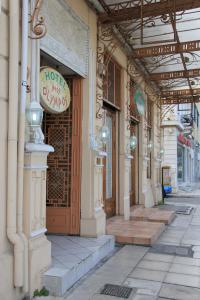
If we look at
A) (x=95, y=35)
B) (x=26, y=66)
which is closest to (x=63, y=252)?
(x=26, y=66)

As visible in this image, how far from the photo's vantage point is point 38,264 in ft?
14.0

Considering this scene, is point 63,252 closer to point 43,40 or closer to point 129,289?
point 129,289

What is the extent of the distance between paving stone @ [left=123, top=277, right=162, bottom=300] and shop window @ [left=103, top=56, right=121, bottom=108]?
13.5 ft

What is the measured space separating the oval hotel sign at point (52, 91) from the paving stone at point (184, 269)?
2885mm

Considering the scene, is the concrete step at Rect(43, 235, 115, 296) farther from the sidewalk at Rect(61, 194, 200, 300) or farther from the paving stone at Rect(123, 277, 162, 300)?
the paving stone at Rect(123, 277, 162, 300)

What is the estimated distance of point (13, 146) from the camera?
395cm

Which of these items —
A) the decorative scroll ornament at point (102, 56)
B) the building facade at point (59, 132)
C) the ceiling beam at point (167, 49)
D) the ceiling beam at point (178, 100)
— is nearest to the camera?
the building facade at point (59, 132)

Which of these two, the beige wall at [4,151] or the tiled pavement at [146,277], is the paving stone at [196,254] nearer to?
the tiled pavement at [146,277]

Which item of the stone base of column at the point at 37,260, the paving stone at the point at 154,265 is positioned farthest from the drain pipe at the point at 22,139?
the paving stone at the point at 154,265

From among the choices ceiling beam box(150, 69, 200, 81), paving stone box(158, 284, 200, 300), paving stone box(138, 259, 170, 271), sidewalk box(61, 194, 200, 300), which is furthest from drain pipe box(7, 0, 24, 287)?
ceiling beam box(150, 69, 200, 81)

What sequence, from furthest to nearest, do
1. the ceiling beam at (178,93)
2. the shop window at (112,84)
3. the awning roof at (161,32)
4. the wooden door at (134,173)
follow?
1. the ceiling beam at (178,93)
2. the wooden door at (134,173)
3. the shop window at (112,84)
4. the awning roof at (161,32)

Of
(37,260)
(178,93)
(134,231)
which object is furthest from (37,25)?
(178,93)

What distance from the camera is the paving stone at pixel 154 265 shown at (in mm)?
5543

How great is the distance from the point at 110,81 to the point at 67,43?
2.70 metres
